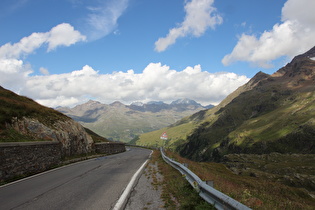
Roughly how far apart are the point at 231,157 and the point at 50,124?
158819 millimetres

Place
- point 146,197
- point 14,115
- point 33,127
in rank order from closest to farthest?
point 146,197 < point 14,115 < point 33,127

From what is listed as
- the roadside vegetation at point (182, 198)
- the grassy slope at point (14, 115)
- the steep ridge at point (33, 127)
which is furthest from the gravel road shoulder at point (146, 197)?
the grassy slope at point (14, 115)

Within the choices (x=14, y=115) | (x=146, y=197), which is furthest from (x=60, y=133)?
(x=146, y=197)

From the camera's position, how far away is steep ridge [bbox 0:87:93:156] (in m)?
20.3

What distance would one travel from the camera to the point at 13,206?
8.18 meters

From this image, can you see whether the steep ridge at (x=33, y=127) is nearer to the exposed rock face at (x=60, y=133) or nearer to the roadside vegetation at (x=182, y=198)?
the exposed rock face at (x=60, y=133)

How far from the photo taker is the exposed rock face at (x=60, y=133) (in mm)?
22250

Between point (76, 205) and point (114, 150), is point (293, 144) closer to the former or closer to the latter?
point (114, 150)

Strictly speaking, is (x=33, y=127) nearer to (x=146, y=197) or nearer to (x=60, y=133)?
(x=60, y=133)

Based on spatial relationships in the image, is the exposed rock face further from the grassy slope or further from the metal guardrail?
the metal guardrail

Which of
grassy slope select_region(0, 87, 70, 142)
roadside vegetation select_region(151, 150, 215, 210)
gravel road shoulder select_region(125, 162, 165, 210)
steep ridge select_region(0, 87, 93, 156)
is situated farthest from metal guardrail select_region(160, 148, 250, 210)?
grassy slope select_region(0, 87, 70, 142)

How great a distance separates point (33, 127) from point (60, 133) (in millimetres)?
3490

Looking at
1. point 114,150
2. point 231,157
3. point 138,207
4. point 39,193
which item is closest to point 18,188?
point 39,193

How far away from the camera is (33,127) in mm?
23156
